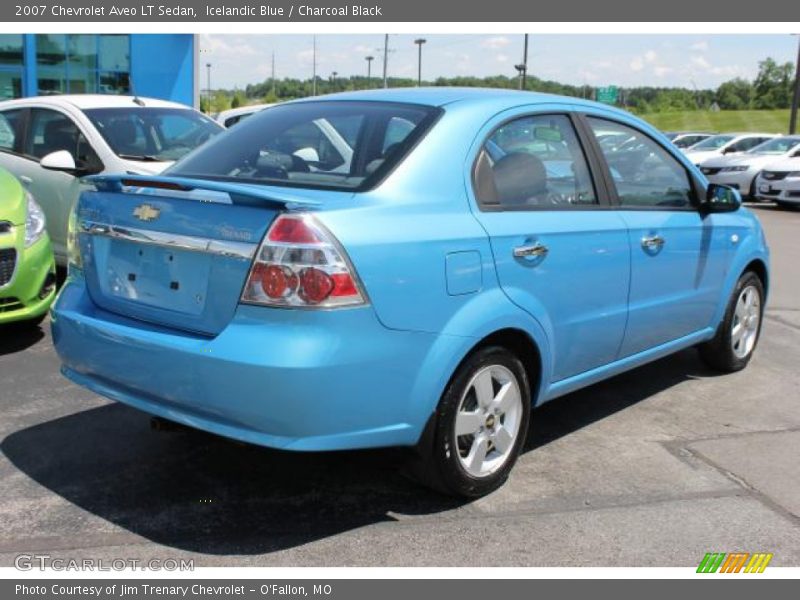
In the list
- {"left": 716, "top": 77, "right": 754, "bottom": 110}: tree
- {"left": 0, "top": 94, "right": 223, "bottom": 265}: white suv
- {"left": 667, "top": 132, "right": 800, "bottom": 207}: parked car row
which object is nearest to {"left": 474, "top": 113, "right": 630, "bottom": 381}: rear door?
{"left": 0, "top": 94, "right": 223, "bottom": 265}: white suv

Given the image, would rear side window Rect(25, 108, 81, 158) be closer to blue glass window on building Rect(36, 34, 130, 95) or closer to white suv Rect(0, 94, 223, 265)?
white suv Rect(0, 94, 223, 265)

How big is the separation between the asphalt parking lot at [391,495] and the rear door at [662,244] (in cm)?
57

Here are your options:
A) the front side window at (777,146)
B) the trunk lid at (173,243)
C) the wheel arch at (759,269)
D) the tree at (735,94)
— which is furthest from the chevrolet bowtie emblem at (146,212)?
the tree at (735,94)

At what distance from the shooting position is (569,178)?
13.3 ft

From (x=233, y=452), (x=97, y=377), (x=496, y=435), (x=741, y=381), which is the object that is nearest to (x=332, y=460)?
(x=233, y=452)

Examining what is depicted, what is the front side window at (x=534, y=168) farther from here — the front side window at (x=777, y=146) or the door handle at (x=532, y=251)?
the front side window at (x=777, y=146)

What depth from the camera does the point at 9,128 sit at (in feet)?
25.3

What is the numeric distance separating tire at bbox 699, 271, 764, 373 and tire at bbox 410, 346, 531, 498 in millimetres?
2286

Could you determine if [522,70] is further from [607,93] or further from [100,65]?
[100,65]

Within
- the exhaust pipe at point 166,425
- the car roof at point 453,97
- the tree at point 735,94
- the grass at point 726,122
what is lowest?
the exhaust pipe at point 166,425

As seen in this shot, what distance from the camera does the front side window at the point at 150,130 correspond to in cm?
696

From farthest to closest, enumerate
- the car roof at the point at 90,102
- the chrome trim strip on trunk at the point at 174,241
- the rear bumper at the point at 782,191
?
the rear bumper at the point at 782,191 → the car roof at the point at 90,102 → the chrome trim strip on trunk at the point at 174,241

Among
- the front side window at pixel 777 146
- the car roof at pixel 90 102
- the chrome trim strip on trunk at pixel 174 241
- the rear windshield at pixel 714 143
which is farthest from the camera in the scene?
the rear windshield at pixel 714 143

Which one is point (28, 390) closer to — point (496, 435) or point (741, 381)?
point (496, 435)
